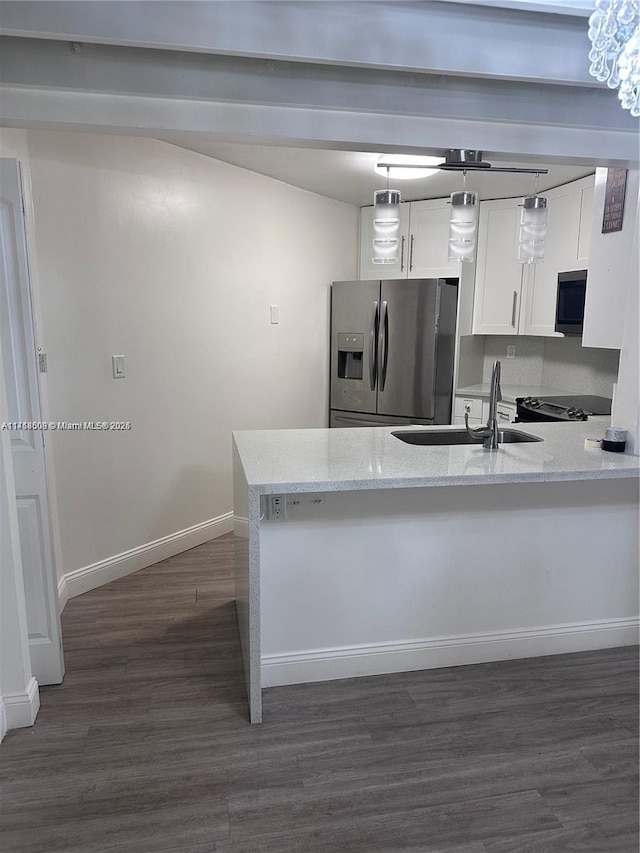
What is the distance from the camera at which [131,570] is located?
11.3 ft

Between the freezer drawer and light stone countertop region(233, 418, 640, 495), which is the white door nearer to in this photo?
light stone countertop region(233, 418, 640, 495)

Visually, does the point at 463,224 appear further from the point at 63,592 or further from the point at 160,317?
the point at 63,592

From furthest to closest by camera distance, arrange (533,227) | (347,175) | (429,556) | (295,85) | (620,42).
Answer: (347,175) < (429,556) < (533,227) < (295,85) < (620,42)

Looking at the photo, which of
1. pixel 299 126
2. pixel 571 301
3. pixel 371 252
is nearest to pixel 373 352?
pixel 371 252

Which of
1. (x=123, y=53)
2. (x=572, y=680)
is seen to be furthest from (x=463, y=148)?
(x=572, y=680)

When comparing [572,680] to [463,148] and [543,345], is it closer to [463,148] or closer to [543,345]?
[463,148]

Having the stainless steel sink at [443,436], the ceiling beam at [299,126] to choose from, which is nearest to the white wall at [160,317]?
the ceiling beam at [299,126]

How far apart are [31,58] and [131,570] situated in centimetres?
261

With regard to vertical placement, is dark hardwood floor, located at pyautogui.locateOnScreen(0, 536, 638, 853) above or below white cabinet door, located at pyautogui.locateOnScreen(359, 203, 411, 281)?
below

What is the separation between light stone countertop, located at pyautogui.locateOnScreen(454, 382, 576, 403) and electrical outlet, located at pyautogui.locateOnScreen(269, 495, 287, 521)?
247 centimetres

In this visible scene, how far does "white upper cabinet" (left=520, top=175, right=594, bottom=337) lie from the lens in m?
3.70

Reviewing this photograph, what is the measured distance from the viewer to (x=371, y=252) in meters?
4.81

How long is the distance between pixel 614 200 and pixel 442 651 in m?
2.18

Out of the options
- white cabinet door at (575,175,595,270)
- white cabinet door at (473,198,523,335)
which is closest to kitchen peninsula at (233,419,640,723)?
white cabinet door at (575,175,595,270)
